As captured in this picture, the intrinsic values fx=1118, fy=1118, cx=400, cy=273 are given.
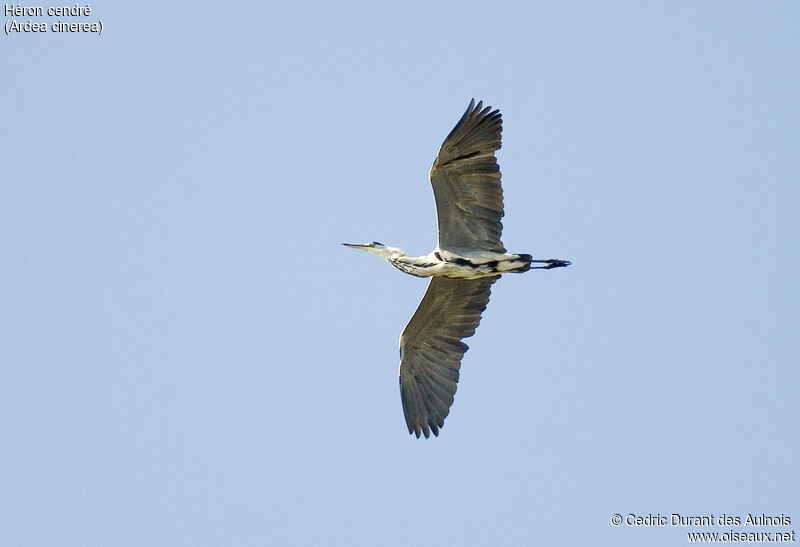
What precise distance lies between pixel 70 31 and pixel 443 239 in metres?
5.96

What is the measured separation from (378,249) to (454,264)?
1264mm

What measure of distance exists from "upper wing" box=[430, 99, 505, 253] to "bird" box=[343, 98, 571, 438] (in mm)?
11

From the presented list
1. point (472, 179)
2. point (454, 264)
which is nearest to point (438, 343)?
point (454, 264)

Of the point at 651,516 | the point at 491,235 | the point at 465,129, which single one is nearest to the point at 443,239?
the point at 491,235

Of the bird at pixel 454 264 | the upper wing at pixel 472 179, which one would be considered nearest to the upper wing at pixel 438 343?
the bird at pixel 454 264

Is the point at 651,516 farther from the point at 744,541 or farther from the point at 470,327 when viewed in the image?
the point at 470,327

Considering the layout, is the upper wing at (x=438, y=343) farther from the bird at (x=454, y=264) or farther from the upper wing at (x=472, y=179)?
the upper wing at (x=472, y=179)

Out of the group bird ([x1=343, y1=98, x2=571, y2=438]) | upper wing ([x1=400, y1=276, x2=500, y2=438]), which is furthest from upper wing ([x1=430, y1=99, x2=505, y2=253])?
upper wing ([x1=400, y1=276, x2=500, y2=438])

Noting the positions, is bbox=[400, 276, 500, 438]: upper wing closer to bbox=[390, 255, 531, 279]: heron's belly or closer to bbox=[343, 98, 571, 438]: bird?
bbox=[343, 98, 571, 438]: bird

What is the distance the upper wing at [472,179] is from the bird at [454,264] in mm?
11

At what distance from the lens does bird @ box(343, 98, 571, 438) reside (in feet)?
40.9

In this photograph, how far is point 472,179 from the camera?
41.1 ft

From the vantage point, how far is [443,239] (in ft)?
42.8

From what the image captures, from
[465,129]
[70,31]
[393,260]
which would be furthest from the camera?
[70,31]
